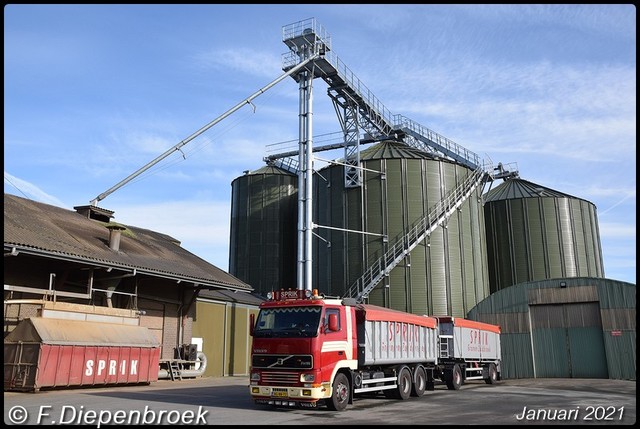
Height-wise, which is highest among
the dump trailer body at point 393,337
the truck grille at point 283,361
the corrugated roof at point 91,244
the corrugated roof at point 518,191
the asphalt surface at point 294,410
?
the corrugated roof at point 518,191

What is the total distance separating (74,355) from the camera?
1944 cm

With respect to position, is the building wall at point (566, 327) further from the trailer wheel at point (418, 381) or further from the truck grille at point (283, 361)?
the truck grille at point (283, 361)

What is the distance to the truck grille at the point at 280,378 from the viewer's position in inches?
591

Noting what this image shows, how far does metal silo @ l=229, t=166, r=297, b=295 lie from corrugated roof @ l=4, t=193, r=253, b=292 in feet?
39.3

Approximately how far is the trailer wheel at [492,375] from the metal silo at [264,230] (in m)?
19.2

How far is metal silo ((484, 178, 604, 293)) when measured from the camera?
4388 centimetres

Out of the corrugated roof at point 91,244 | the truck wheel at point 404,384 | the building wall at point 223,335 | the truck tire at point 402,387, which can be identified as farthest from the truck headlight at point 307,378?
the building wall at point 223,335

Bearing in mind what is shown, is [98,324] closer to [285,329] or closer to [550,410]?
[285,329]

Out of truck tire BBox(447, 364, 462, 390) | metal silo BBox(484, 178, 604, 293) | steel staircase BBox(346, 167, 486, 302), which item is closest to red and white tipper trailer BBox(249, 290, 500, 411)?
truck tire BBox(447, 364, 462, 390)

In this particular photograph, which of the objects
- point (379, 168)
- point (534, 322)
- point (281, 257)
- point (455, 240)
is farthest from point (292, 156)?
point (534, 322)

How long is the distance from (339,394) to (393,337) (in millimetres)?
3648

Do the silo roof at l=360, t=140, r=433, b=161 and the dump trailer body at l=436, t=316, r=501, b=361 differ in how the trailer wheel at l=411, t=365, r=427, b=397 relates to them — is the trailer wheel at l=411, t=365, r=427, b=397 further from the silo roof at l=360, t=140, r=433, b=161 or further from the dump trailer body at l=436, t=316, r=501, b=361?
the silo roof at l=360, t=140, r=433, b=161

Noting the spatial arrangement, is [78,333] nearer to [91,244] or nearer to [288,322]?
[91,244]

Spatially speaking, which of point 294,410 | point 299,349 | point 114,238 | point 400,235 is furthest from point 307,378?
point 400,235
